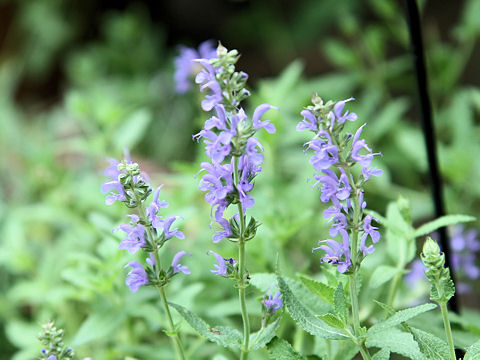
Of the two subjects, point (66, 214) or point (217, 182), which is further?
point (66, 214)

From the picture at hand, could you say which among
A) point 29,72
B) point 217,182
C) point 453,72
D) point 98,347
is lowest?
point 98,347

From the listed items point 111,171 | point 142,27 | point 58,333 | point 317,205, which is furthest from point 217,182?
point 142,27

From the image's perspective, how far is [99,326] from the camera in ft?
3.30

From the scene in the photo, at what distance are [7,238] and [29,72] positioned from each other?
1830 mm

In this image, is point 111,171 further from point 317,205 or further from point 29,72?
point 29,72

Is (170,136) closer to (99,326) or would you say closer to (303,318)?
(99,326)

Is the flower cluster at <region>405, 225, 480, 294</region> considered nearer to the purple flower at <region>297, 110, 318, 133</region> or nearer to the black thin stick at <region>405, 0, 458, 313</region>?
the black thin stick at <region>405, 0, 458, 313</region>

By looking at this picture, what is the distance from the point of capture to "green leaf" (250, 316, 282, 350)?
72 cm

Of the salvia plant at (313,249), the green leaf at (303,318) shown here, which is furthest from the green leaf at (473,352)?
the green leaf at (303,318)

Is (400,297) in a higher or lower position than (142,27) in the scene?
lower

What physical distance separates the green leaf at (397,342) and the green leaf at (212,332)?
0.54 ft

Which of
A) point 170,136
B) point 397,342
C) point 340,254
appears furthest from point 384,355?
point 170,136

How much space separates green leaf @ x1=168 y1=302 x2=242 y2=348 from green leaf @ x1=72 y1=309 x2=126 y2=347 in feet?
1.00

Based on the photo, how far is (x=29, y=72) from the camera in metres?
3.04
